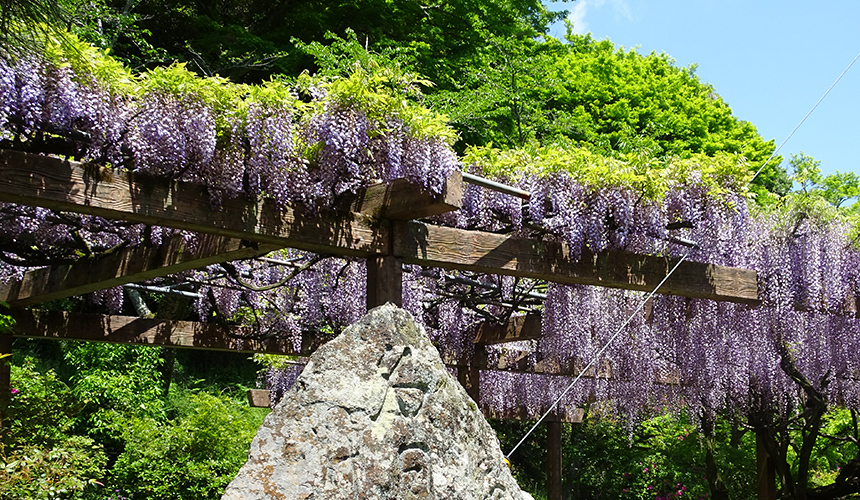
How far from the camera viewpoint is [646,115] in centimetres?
1647

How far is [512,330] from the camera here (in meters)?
6.83

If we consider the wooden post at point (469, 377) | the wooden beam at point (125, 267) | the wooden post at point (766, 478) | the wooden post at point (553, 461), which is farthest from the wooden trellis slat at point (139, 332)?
the wooden post at point (766, 478)

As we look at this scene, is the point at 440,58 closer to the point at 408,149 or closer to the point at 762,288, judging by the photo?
the point at 762,288

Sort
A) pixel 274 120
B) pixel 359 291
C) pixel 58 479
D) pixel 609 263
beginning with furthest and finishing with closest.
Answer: pixel 359 291 < pixel 58 479 < pixel 609 263 < pixel 274 120

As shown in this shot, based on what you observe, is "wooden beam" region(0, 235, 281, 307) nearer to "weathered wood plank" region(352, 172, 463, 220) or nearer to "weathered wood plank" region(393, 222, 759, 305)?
"weathered wood plank" region(352, 172, 463, 220)

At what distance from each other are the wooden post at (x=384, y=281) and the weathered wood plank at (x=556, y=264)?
0.07 meters

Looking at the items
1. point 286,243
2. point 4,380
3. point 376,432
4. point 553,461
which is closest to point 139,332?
point 4,380

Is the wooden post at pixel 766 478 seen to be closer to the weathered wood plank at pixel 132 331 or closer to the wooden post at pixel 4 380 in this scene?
the weathered wood plank at pixel 132 331

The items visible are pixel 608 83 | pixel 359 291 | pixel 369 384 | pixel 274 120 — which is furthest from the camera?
pixel 608 83

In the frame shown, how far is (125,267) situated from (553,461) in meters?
7.13

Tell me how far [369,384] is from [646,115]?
1522 centimetres

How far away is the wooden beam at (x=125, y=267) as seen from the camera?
3990 millimetres

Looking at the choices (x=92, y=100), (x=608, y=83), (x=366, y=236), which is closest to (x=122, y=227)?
(x=92, y=100)

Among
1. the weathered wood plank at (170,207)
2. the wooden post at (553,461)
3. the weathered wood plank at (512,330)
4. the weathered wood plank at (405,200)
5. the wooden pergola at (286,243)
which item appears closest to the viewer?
the weathered wood plank at (170,207)
